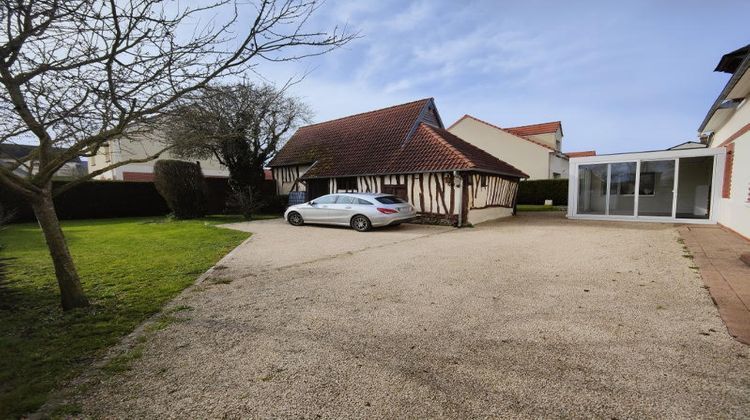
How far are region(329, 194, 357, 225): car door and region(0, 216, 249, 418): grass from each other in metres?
3.79

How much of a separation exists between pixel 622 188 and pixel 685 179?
320 centimetres

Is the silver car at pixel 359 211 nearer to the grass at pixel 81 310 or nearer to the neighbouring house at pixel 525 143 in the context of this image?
the grass at pixel 81 310

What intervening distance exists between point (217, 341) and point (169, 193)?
15005 millimetres

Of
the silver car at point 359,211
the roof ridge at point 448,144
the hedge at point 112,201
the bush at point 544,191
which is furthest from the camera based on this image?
the bush at point 544,191

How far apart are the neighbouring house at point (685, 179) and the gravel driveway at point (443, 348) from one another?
5745 mm

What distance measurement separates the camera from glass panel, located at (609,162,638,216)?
41.4ft

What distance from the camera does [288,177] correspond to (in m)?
20.1

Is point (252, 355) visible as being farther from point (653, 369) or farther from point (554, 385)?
point (653, 369)

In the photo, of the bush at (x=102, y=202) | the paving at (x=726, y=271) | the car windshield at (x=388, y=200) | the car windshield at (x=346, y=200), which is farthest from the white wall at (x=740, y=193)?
the bush at (x=102, y=202)

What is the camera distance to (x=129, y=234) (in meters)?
11.1

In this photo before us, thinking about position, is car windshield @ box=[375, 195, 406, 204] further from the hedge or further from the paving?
the hedge

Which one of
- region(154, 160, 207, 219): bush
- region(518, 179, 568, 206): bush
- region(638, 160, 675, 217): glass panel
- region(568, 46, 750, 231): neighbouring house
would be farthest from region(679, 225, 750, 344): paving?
region(154, 160, 207, 219): bush

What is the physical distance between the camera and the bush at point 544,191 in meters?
21.1

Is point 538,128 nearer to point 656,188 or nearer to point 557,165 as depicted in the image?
point 557,165
